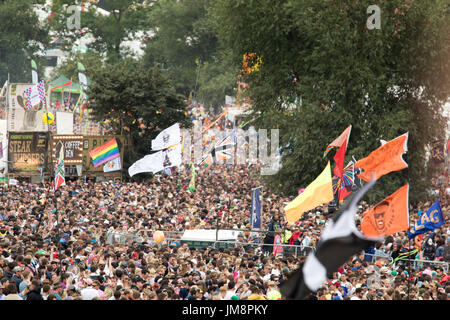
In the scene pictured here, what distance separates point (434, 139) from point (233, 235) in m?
16.2

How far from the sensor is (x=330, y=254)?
6957 millimetres

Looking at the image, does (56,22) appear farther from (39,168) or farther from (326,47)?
(326,47)

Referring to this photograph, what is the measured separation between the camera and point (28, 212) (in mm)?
24703

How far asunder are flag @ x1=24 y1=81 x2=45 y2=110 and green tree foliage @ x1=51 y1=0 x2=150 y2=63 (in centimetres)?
4262

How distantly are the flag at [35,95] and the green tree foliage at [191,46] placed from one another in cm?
3296

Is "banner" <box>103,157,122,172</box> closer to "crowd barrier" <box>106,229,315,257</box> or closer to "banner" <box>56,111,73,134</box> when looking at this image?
"banner" <box>56,111,73,134</box>

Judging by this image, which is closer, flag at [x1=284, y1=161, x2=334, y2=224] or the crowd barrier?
flag at [x1=284, y1=161, x2=334, y2=224]

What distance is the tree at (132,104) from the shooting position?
138 feet

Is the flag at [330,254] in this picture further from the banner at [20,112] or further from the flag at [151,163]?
the banner at [20,112]

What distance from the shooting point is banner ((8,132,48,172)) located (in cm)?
3847

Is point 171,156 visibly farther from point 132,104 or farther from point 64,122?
point 64,122

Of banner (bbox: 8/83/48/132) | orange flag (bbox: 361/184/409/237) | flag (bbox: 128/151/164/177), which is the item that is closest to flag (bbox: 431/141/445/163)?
flag (bbox: 128/151/164/177)

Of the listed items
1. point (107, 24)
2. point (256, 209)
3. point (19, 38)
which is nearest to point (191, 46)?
point (107, 24)

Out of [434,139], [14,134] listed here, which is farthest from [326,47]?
[14,134]
